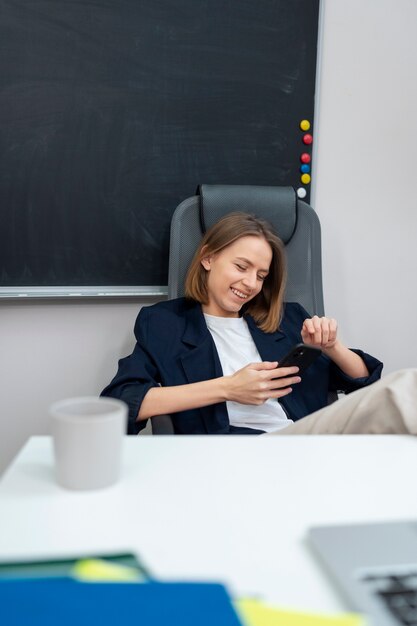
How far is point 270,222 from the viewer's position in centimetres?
172

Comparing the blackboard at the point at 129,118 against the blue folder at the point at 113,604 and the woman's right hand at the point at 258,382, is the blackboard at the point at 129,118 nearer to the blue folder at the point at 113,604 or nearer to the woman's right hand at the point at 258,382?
the woman's right hand at the point at 258,382

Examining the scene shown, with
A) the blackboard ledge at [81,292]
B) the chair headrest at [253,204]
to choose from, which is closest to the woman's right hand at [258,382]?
the chair headrest at [253,204]

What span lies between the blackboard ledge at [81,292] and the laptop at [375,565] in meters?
1.48

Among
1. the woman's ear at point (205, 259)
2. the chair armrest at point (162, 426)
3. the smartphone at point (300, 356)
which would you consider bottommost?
the chair armrest at point (162, 426)

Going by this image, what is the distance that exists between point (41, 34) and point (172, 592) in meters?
1.74

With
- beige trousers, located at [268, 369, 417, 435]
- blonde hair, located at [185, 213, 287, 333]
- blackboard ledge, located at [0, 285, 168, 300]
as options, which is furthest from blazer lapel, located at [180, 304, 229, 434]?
beige trousers, located at [268, 369, 417, 435]

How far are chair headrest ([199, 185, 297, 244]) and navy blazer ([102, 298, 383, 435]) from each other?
0.27m

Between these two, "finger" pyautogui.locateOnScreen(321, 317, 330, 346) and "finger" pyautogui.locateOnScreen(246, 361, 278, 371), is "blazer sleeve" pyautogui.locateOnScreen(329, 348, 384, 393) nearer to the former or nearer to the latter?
"finger" pyautogui.locateOnScreen(321, 317, 330, 346)

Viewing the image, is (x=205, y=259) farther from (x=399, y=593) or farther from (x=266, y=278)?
(x=399, y=593)

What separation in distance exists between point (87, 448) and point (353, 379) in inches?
43.0

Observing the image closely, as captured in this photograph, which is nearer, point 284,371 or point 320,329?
point 284,371

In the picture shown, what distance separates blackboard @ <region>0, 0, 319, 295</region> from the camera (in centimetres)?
175

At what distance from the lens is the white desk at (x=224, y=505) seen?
45 cm

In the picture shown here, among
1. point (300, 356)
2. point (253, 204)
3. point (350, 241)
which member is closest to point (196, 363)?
point (300, 356)
